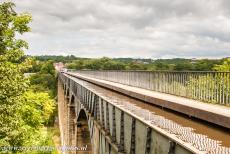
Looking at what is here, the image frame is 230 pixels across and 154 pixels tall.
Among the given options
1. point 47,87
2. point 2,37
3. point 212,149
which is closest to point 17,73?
point 2,37

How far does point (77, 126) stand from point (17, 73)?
12148 mm

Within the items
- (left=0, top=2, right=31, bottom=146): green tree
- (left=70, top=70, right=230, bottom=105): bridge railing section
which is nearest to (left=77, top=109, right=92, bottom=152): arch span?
(left=70, top=70, right=230, bottom=105): bridge railing section

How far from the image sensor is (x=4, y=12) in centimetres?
1588

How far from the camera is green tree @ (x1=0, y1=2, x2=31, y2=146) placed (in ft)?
43.6

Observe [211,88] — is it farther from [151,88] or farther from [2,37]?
[2,37]

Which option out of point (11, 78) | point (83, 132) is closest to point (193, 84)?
point (11, 78)

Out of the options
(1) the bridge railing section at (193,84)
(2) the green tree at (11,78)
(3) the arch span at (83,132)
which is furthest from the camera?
(3) the arch span at (83,132)

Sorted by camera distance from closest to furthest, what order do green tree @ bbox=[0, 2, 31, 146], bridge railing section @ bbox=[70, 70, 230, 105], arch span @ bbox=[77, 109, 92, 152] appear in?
1. bridge railing section @ bbox=[70, 70, 230, 105]
2. green tree @ bbox=[0, 2, 31, 146]
3. arch span @ bbox=[77, 109, 92, 152]

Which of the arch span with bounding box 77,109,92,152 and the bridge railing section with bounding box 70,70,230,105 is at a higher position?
the bridge railing section with bounding box 70,70,230,105

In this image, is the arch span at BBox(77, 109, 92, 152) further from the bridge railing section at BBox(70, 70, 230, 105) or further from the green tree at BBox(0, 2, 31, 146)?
the green tree at BBox(0, 2, 31, 146)

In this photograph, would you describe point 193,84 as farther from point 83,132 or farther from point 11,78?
point 83,132

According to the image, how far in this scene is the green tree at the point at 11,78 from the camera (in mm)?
13289

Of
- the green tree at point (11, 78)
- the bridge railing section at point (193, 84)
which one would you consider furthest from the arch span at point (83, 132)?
the green tree at point (11, 78)

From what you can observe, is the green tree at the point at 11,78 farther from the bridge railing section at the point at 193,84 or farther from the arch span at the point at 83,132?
the arch span at the point at 83,132
